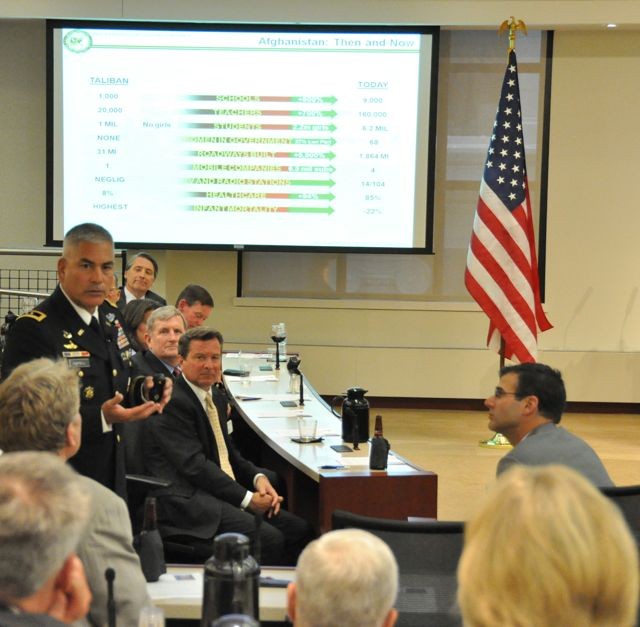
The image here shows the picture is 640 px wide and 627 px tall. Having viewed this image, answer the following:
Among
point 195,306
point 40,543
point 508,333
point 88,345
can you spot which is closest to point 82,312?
point 88,345

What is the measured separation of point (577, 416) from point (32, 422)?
749 centimetres

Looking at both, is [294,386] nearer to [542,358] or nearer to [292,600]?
[542,358]

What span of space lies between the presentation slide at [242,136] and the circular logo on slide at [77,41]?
0.5 inches

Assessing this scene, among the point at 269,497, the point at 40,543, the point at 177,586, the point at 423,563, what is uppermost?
the point at 40,543

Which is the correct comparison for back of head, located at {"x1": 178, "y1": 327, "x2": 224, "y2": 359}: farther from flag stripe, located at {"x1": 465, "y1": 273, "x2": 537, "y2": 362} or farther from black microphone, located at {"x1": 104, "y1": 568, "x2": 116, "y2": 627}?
flag stripe, located at {"x1": 465, "y1": 273, "x2": 537, "y2": 362}

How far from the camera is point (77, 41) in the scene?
873 cm

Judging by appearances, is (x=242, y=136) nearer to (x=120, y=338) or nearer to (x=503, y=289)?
(x=503, y=289)

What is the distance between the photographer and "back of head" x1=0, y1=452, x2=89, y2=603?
54.2 inches

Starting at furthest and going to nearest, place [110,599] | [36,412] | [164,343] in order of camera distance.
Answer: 1. [164,343]
2. [36,412]
3. [110,599]

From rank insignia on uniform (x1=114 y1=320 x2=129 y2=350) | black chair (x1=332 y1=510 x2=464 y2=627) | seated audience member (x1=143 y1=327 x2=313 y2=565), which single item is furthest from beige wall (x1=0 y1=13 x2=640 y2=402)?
black chair (x1=332 y1=510 x2=464 y2=627)

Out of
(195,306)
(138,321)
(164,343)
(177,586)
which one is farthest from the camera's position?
(195,306)

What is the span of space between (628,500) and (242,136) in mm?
6623

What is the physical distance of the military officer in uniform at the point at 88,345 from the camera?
311 cm

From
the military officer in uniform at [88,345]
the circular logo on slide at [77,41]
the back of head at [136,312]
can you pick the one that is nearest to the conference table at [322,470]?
the back of head at [136,312]
